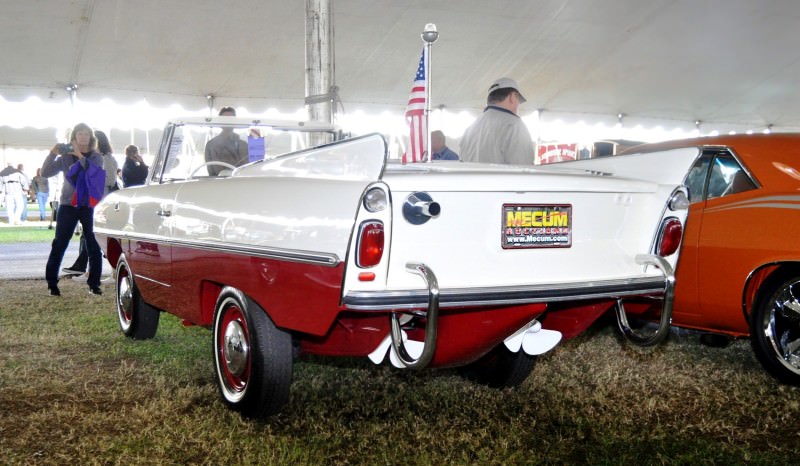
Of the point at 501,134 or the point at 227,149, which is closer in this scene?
the point at 227,149

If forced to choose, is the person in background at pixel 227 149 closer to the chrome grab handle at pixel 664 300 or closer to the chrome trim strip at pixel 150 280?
the chrome trim strip at pixel 150 280

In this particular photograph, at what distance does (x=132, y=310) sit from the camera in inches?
197

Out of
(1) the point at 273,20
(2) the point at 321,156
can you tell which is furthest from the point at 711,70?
(2) the point at 321,156

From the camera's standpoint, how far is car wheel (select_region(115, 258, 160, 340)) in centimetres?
497

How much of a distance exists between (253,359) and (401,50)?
37.4 ft

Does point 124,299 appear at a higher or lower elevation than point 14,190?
lower

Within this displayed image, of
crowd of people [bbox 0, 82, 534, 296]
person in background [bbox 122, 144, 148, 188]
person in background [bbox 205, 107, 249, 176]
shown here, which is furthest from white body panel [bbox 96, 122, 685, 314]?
person in background [bbox 122, 144, 148, 188]

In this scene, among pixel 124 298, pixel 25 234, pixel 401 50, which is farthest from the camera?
pixel 25 234

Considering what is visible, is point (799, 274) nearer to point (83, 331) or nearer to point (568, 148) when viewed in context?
point (83, 331)

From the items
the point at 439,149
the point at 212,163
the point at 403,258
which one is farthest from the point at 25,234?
the point at 403,258

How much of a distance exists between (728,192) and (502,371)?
1806 mm

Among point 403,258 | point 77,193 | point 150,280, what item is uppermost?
point 77,193

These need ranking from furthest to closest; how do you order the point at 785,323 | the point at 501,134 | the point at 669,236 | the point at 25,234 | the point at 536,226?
1. the point at 25,234
2. the point at 501,134
3. the point at 785,323
4. the point at 669,236
5. the point at 536,226

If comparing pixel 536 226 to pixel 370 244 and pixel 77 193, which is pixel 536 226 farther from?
pixel 77 193
